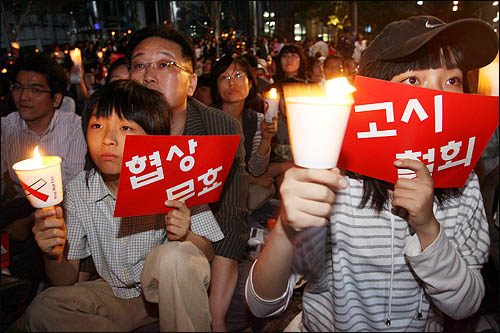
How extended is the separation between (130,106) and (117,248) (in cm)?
58

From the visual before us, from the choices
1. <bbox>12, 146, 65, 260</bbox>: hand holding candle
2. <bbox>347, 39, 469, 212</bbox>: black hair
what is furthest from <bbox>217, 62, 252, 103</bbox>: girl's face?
<bbox>12, 146, 65, 260</bbox>: hand holding candle

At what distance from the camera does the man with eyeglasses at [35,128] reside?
269 cm

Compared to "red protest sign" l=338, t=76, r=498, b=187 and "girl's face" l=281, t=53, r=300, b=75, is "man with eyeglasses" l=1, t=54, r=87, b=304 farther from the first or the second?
"girl's face" l=281, t=53, r=300, b=75

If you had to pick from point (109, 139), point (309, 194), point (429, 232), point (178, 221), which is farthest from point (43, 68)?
point (429, 232)

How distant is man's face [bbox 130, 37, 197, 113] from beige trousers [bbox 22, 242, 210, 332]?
46.6 inches

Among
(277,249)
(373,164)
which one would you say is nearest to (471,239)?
(373,164)

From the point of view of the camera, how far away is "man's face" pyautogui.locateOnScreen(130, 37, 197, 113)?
1.84 m

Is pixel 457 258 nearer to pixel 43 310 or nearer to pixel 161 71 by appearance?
pixel 43 310

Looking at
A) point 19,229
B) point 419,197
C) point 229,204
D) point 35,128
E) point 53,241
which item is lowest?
point 19,229

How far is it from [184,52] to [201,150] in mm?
1089

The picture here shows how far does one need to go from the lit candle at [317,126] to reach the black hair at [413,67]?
0.61 meters

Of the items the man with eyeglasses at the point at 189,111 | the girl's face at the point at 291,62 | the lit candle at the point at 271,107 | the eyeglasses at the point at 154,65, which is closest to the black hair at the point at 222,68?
the lit candle at the point at 271,107

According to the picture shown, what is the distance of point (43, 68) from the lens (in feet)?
9.71

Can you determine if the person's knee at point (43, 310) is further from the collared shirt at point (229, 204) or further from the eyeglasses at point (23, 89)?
the eyeglasses at point (23, 89)
